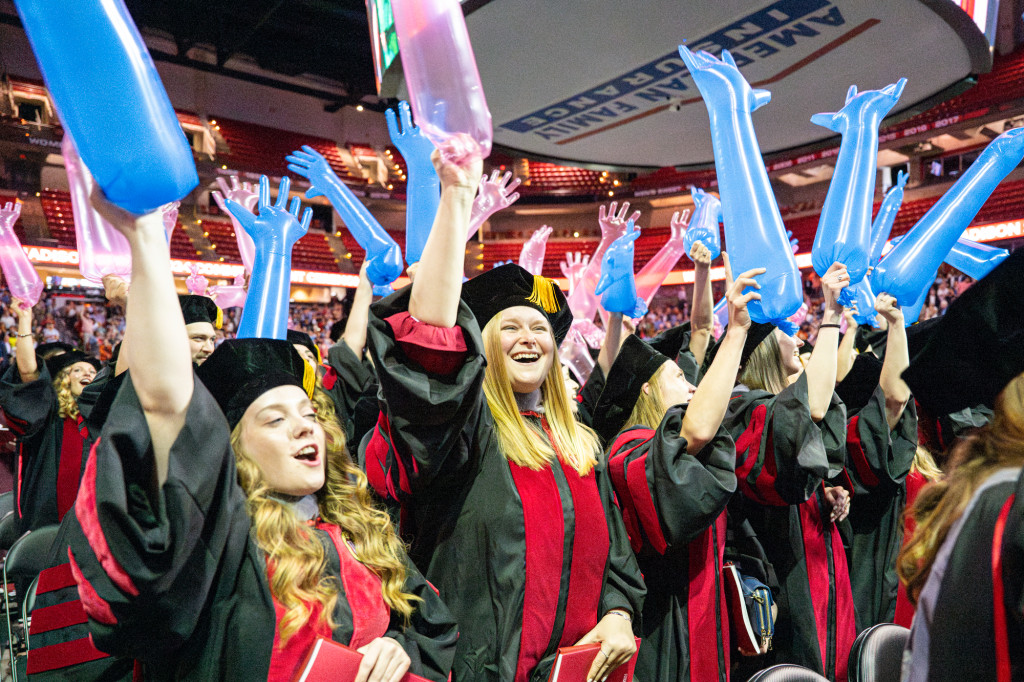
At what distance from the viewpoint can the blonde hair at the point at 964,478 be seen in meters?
1.25

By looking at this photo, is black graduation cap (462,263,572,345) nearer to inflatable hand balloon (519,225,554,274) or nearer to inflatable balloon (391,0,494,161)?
inflatable balloon (391,0,494,161)

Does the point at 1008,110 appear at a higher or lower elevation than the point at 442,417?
higher

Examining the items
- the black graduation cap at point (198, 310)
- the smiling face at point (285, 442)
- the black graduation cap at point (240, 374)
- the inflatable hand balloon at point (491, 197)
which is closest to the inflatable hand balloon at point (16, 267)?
the black graduation cap at point (198, 310)

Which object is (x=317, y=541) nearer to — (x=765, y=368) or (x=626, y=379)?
(x=626, y=379)

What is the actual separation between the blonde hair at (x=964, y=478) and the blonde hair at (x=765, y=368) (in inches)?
66.0

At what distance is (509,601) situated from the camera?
1870mm

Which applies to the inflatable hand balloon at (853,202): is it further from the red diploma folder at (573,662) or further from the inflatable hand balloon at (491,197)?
the red diploma folder at (573,662)

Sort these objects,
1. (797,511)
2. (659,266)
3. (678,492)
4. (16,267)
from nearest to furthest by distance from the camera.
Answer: (678,492)
(797,511)
(16,267)
(659,266)

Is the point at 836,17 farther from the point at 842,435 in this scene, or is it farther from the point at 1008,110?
the point at 1008,110

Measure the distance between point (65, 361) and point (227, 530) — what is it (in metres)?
4.08

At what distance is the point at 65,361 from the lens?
15.7 ft

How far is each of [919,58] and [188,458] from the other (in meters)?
5.81

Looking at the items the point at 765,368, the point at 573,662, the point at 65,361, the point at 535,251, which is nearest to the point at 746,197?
the point at 765,368

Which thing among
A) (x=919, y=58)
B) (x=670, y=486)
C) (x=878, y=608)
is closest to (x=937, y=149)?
(x=919, y=58)
